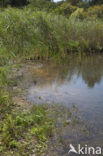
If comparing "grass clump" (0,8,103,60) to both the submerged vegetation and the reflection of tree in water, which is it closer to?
the submerged vegetation

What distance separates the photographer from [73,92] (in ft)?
17.8

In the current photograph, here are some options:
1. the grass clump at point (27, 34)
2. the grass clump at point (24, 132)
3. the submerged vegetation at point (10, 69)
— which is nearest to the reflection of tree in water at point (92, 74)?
the grass clump at point (27, 34)

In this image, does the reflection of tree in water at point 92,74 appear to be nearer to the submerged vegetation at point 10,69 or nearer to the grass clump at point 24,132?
the submerged vegetation at point 10,69

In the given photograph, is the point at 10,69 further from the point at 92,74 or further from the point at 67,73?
the point at 92,74

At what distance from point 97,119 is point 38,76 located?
363 cm

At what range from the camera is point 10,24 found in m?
4.81

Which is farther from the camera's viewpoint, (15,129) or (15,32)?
(15,32)

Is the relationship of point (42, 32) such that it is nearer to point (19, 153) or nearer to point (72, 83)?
point (72, 83)

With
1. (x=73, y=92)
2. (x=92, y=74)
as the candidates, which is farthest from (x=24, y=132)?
(x=92, y=74)

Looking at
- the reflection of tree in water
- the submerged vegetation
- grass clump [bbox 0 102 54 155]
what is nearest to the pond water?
the reflection of tree in water

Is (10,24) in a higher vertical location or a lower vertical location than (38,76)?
higher

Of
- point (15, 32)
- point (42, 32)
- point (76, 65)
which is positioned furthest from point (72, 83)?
point (76, 65)

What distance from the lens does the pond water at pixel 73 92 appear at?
3.28m

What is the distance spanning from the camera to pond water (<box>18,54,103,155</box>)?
328 cm
